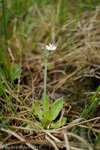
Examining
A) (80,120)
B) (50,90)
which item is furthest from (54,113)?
(50,90)

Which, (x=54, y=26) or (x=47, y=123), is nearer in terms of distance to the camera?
(x=47, y=123)

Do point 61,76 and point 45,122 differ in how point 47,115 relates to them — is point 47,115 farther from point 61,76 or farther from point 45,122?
point 61,76

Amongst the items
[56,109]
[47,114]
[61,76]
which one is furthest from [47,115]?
[61,76]

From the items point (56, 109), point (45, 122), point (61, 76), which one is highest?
point (61, 76)

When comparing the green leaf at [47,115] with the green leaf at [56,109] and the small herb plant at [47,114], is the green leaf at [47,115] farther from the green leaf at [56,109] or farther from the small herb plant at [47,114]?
the green leaf at [56,109]

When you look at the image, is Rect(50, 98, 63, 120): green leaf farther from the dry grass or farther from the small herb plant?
the dry grass

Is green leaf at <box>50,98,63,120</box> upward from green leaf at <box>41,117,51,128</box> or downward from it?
upward

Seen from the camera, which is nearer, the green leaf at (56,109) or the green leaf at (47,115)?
the green leaf at (47,115)

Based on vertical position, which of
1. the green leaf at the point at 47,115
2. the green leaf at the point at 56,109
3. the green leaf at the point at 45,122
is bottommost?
the green leaf at the point at 45,122

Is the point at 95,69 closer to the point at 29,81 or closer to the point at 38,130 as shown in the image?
the point at 29,81

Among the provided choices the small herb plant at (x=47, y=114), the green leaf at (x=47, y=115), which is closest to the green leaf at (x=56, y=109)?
the small herb plant at (x=47, y=114)

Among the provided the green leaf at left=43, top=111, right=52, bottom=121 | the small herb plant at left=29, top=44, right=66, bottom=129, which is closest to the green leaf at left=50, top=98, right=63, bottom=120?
the small herb plant at left=29, top=44, right=66, bottom=129
